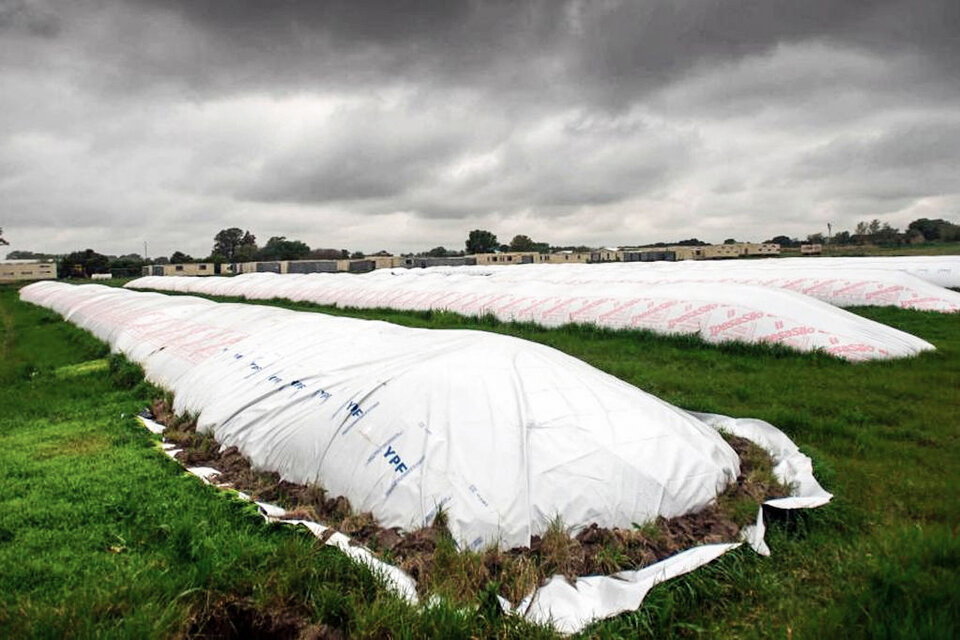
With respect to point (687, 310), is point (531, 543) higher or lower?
lower

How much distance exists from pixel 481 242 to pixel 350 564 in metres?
107

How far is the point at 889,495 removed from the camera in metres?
4.75

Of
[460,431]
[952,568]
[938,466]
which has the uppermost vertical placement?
[460,431]

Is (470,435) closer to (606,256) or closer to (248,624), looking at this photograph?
(248,624)

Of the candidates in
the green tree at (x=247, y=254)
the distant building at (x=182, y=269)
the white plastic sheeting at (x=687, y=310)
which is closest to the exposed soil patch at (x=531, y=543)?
the white plastic sheeting at (x=687, y=310)

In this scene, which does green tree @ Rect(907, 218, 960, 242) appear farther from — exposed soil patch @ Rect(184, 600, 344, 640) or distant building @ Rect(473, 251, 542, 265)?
exposed soil patch @ Rect(184, 600, 344, 640)

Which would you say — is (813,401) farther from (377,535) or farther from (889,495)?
(377,535)

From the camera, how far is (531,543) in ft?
12.3

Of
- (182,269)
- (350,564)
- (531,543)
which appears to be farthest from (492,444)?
(182,269)

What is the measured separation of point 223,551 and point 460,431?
1792 mm

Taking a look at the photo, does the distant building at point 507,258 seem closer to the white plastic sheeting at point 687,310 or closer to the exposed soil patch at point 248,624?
the white plastic sheeting at point 687,310

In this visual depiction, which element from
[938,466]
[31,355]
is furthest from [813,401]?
[31,355]

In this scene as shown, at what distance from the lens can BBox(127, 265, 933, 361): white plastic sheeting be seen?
1054 cm

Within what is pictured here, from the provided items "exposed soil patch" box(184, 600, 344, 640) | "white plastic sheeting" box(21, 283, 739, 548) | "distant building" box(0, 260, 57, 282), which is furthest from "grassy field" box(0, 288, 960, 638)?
"distant building" box(0, 260, 57, 282)
